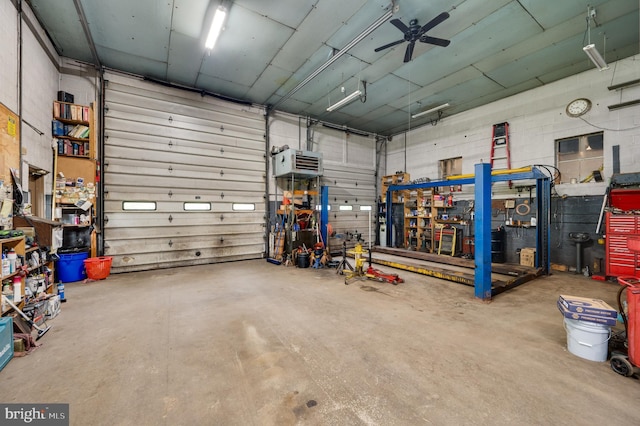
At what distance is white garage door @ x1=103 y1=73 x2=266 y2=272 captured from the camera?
18.6ft

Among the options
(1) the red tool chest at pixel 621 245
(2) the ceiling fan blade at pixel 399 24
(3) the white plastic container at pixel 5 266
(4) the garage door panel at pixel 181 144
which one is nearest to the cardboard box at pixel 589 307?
(1) the red tool chest at pixel 621 245

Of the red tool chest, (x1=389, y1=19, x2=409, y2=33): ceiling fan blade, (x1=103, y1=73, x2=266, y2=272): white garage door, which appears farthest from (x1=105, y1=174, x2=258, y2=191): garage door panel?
the red tool chest

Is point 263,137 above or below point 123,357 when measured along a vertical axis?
above

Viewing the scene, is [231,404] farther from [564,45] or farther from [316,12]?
[564,45]

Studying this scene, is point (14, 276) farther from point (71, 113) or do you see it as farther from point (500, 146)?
point (500, 146)

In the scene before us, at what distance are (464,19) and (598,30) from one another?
2425 millimetres

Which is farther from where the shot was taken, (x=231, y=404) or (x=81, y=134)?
(x=81, y=134)

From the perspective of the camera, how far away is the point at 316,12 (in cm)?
402

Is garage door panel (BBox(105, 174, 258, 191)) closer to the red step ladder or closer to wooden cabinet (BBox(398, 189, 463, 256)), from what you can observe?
wooden cabinet (BBox(398, 189, 463, 256))

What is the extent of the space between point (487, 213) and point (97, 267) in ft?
23.3

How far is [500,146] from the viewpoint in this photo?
23.1 ft

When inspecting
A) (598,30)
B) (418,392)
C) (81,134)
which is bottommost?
(418,392)

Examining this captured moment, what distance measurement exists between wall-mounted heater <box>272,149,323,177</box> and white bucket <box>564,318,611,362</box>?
5886 mm

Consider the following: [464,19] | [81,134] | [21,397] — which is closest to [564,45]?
[464,19]
